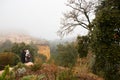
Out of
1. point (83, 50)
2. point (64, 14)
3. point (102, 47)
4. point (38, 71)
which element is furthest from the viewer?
point (64, 14)

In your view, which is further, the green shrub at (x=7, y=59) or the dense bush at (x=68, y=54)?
the dense bush at (x=68, y=54)

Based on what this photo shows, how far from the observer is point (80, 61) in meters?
26.6

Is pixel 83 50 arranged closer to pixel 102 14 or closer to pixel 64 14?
pixel 102 14

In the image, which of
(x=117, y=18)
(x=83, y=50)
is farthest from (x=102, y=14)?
(x=83, y=50)

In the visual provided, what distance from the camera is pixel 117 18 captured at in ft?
45.4

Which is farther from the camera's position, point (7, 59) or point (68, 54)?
point (68, 54)

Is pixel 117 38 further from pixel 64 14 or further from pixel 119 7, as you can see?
pixel 64 14

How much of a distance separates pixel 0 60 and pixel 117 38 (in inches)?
480

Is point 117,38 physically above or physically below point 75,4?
below

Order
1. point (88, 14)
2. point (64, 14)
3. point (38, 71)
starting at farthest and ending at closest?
point (64, 14)
point (88, 14)
point (38, 71)

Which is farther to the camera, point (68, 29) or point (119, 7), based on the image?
point (68, 29)

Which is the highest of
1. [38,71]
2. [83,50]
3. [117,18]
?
[117,18]

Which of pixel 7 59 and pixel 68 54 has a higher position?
pixel 7 59

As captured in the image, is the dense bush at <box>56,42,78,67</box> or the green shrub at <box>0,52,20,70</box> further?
the dense bush at <box>56,42,78,67</box>
